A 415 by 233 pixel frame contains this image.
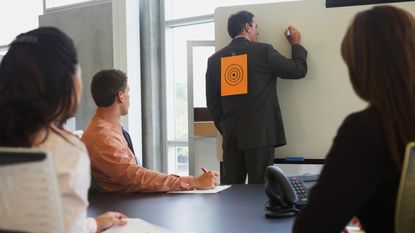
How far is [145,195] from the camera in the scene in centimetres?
198

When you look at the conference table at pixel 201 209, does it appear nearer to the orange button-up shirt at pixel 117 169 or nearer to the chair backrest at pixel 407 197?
the orange button-up shirt at pixel 117 169

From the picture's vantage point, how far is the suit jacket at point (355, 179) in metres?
0.93

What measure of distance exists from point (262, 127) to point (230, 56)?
0.51 metres

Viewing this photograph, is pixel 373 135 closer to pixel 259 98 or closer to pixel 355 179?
pixel 355 179

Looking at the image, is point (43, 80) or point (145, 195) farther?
point (145, 195)

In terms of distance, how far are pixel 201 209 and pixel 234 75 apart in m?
1.55

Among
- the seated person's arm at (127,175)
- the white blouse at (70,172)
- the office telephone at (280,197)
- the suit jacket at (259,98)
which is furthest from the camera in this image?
the suit jacket at (259,98)

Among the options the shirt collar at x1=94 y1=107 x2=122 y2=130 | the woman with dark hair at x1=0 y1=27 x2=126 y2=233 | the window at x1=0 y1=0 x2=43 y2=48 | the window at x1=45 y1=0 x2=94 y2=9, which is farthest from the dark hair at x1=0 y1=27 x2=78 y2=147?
the window at x1=0 y1=0 x2=43 y2=48

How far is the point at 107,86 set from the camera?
2266 mm

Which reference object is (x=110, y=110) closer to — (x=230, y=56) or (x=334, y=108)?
(x=230, y=56)

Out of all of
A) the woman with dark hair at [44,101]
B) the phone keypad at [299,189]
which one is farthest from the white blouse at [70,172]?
the phone keypad at [299,189]

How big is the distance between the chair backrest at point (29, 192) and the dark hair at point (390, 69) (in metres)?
0.67

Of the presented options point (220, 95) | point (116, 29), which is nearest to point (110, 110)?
point (220, 95)

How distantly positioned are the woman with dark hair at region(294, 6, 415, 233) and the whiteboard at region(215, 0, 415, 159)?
1.92m
